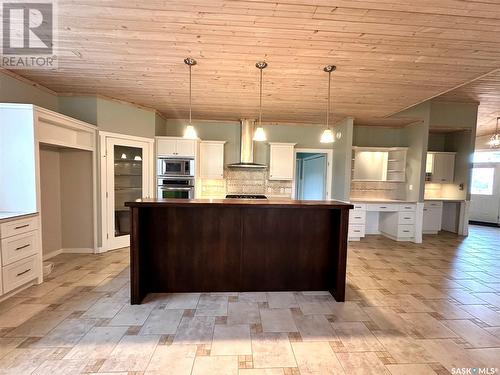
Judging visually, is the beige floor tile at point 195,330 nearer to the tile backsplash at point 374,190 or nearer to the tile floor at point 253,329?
the tile floor at point 253,329

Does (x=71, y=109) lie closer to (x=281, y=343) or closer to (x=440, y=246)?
(x=281, y=343)

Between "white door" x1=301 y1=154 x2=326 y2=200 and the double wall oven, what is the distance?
332 cm

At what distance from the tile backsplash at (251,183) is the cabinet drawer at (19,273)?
12.3 ft

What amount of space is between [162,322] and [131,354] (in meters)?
0.44

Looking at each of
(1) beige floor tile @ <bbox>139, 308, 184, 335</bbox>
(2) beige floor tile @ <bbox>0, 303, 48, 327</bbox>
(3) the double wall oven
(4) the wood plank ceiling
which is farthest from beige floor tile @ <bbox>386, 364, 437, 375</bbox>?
(3) the double wall oven

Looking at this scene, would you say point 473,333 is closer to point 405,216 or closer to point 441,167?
point 405,216

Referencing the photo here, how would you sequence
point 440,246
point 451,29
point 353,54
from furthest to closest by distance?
point 440,246 < point 353,54 < point 451,29

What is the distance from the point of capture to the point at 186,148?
5.07 m

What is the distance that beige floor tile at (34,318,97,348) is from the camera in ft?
6.54

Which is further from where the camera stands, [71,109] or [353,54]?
[71,109]

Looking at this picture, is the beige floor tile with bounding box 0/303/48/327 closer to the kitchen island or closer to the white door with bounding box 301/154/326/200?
the kitchen island

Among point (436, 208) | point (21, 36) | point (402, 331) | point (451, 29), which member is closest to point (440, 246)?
point (436, 208)

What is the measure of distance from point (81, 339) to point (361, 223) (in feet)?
17.0

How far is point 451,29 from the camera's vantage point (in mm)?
2176
